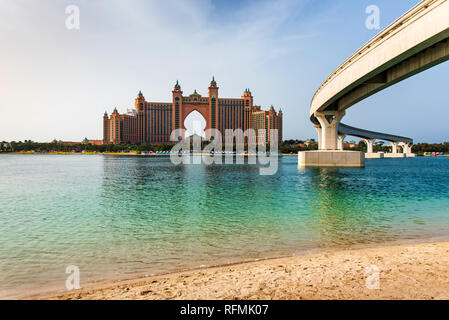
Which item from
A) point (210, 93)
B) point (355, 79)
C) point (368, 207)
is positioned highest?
point (210, 93)

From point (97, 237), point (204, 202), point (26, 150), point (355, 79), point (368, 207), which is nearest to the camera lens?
point (97, 237)

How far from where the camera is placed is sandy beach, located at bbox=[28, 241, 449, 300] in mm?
4453

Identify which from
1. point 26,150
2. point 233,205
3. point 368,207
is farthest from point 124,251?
point 26,150

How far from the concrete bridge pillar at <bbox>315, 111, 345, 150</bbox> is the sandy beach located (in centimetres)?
4013

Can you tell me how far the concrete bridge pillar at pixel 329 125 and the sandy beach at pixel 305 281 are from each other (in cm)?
4013

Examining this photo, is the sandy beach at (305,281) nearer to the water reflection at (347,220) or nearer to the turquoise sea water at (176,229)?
the turquoise sea water at (176,229)

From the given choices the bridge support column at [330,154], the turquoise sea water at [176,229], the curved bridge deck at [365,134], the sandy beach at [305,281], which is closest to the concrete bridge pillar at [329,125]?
the bridge support column at [330,154]

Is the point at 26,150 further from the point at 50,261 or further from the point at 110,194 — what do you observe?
the point at 50,261

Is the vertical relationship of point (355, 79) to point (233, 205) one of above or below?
above

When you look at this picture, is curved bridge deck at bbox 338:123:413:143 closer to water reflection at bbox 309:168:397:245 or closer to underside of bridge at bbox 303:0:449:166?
underside of bridge at bbox 303:0:449:166

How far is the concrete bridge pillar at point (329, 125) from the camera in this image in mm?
44203

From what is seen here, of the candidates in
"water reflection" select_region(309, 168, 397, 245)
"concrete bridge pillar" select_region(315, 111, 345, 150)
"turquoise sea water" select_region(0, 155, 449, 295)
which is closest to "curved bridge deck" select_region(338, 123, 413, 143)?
"concrete bridge pillar" select_region(315, 111, 345, 150)

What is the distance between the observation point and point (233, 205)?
14.9 metres
